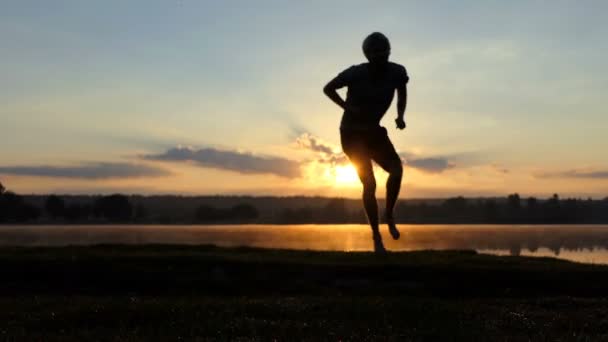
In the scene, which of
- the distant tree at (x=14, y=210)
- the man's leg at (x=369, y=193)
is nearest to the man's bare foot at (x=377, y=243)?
the man's leg at (x=369, y=193)

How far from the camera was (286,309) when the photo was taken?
836 cm

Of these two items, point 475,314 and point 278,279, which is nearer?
point 475,314

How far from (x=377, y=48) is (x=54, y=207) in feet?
496

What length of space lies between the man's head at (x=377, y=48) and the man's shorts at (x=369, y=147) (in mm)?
1523

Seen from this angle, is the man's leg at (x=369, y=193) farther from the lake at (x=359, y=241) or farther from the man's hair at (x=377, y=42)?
the lake at (x=359, y=241)

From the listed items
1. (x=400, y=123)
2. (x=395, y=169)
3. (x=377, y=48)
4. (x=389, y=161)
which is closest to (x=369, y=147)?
(x=389, y=161)

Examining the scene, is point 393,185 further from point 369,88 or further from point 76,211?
point 76,211

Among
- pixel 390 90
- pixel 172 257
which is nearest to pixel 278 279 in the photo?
pixel 172 257

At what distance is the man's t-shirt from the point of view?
1393 centimetres

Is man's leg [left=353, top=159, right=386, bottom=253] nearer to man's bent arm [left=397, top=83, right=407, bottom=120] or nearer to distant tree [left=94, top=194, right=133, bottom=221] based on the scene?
man's bent arm [left=397, top=83, right=407, bottom=120]

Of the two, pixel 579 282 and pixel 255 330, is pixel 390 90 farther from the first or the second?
pixel 255 330

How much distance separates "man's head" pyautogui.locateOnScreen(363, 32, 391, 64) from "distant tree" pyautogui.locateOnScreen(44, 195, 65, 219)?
5933 inches

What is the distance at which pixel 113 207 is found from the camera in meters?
156

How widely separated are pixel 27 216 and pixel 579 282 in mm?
145091
